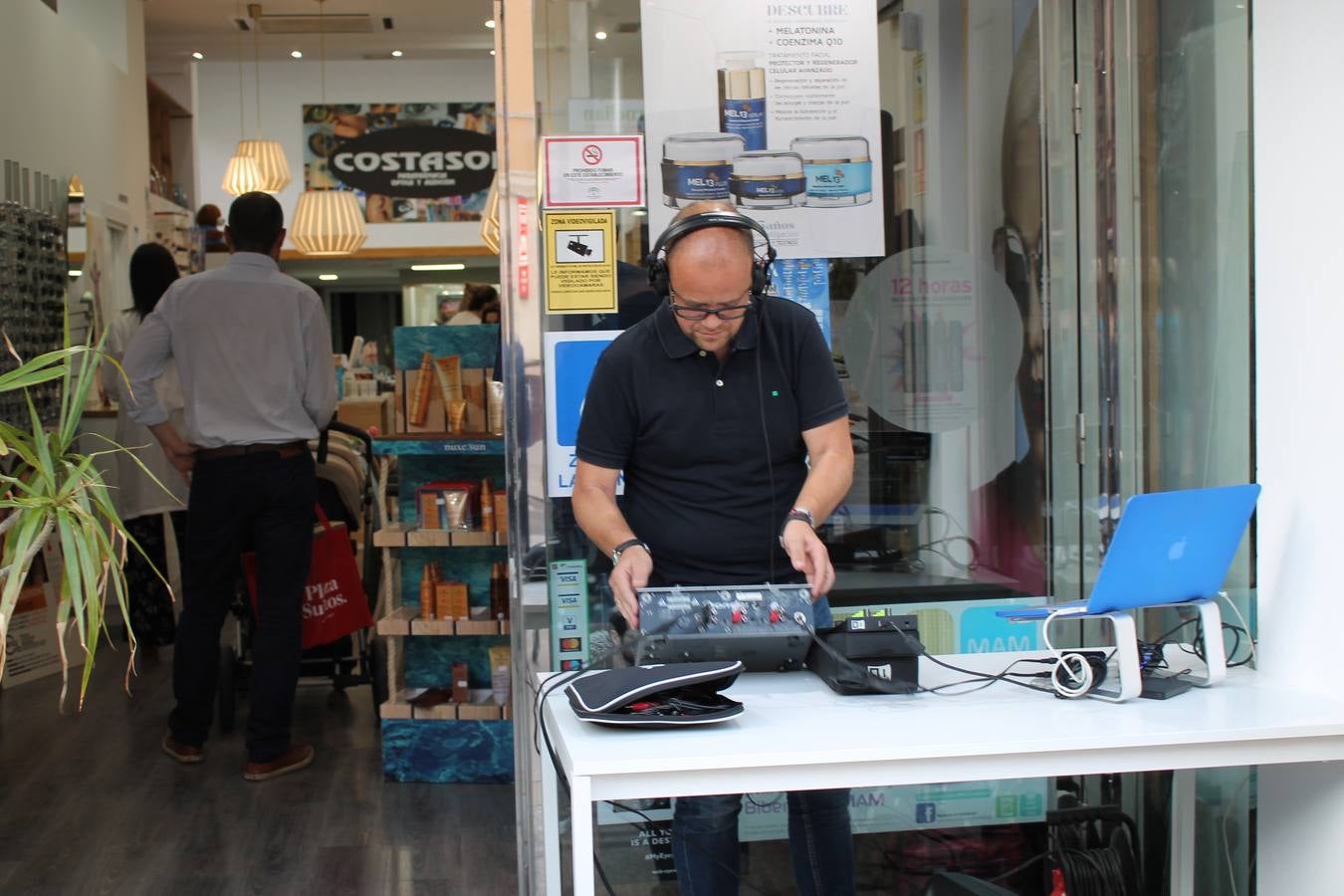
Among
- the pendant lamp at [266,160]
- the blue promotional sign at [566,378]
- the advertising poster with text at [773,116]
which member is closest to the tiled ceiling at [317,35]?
the pendant lamp at [266,160]

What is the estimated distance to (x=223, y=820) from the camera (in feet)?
12.5

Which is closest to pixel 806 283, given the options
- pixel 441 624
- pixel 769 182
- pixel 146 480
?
pixel 769 182

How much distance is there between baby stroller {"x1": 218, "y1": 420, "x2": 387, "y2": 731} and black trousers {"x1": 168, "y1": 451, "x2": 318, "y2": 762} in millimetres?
469

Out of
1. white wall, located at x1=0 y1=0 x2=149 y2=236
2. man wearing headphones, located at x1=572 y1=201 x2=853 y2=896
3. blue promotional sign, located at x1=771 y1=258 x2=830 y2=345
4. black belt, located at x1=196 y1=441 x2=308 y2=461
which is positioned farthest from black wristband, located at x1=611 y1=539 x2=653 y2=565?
white wall, located at x1=0 y1=0 x2=149 y2=236

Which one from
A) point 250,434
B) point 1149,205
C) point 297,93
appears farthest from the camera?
point 297,93

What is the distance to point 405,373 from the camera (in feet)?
14.3

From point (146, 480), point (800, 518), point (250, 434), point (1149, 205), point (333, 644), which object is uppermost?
point (1149, 205)

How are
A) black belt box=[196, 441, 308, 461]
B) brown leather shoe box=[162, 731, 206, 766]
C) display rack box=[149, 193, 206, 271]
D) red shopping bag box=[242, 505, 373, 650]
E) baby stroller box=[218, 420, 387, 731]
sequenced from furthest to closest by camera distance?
1. display rack box=[149, 193, 206, 271]
2. baby stroller box=[218, 420, 387, 731]
3. red shopping bag box=[242, 505, 373, 650]
4. brown leather shoe box=[162, 731, 206, 766]
5. black belt box=[196, 441, 308, 461]

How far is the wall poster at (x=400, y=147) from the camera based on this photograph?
12695mm

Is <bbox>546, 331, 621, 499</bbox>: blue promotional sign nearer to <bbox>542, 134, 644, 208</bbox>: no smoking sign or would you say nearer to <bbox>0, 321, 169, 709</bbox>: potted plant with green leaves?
<bbox>542, 134, 644, 208</bbox>: no smoking sign

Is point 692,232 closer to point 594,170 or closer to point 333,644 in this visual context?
point 594,170

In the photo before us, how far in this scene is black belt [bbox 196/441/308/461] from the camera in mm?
4039

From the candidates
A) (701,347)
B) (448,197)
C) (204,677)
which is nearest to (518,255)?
(701,347)

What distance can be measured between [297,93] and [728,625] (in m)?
11.6
